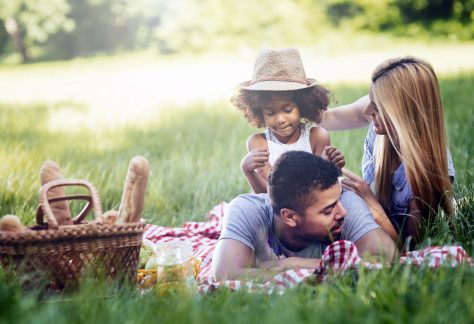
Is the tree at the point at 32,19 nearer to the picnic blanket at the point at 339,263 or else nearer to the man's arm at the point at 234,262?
the man's arm at the point at 234,262

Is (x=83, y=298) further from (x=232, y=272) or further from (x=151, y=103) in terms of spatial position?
(x=151, y=103)

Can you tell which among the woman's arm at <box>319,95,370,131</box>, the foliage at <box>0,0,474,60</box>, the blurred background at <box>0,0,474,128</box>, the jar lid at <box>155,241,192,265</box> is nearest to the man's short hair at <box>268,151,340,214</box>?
the jar lid at <box>155,241,192,265</box>

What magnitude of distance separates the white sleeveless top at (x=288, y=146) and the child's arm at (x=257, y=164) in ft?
→ 0.12

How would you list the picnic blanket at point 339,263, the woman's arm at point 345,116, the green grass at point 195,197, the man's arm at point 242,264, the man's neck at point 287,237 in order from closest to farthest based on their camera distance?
the green grass at point 195,197, the picnic blanket at point 339,263, the man's arm at point 242,264, the man's neck at point 287,237, the woman's arm at point 345,116

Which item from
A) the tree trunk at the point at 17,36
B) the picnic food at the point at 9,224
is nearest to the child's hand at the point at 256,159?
the picnic food at the point at 9,224

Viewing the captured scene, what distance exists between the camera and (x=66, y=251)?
2.61 meters

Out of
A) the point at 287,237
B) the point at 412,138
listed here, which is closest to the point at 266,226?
the point at 287,237

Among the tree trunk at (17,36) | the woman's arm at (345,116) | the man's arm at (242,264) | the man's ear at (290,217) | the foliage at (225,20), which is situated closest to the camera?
the man's arm at (242,264)

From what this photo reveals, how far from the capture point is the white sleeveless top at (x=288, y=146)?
327cm

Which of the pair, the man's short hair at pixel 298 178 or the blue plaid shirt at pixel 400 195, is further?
the blue plaid shirt at pixel 400 195

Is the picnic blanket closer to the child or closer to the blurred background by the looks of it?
the child

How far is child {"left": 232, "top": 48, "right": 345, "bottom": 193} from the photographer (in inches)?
127

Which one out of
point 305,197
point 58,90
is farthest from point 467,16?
point 305,197

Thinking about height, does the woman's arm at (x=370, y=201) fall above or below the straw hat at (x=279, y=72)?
below
